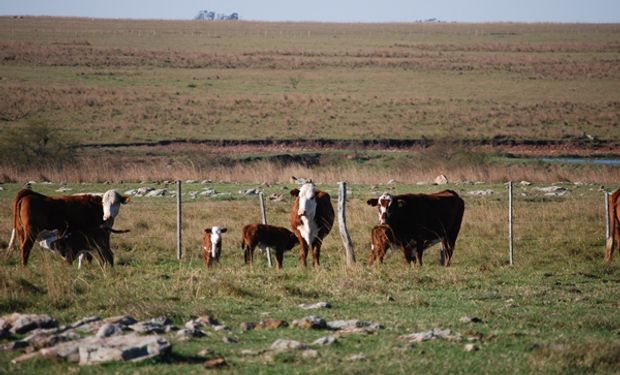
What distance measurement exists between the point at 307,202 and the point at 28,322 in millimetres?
9758

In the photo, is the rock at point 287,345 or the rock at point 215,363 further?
the rock at point 287,345

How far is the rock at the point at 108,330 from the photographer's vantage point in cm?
1077

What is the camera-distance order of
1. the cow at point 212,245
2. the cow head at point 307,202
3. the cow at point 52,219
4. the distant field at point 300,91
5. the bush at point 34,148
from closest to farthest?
the cow at point 52,219 < the cow at point 212,245 < the cow head at point 307,202 < the bush at point 34,148 < the distant field at point 300,91

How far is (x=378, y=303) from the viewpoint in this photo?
1420 centimetres

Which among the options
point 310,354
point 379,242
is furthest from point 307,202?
point 310,354

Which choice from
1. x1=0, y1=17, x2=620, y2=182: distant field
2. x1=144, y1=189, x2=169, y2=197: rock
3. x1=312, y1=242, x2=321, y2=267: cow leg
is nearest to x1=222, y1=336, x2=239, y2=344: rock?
x1=312, y1=242, x2=321, y2=267: cow leg

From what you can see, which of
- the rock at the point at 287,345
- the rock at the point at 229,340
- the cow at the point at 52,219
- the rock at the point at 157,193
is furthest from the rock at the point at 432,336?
the rock at the point at 157,193

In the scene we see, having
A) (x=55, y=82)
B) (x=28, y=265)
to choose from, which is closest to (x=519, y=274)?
(x=28, y=265)

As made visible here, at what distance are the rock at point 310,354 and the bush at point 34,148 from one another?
32224mm

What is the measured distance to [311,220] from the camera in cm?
2048

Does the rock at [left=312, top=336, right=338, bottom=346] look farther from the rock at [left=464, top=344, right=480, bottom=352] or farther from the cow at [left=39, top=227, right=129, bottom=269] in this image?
the cow at [left=39, top=227, right=129, bottom=269]

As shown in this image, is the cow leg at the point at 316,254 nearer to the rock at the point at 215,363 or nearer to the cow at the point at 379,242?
the cow at the point at 379,242

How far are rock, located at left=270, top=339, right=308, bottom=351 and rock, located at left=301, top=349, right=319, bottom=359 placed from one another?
0.20m

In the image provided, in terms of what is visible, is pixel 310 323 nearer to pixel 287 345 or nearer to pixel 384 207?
pixel 287 345
